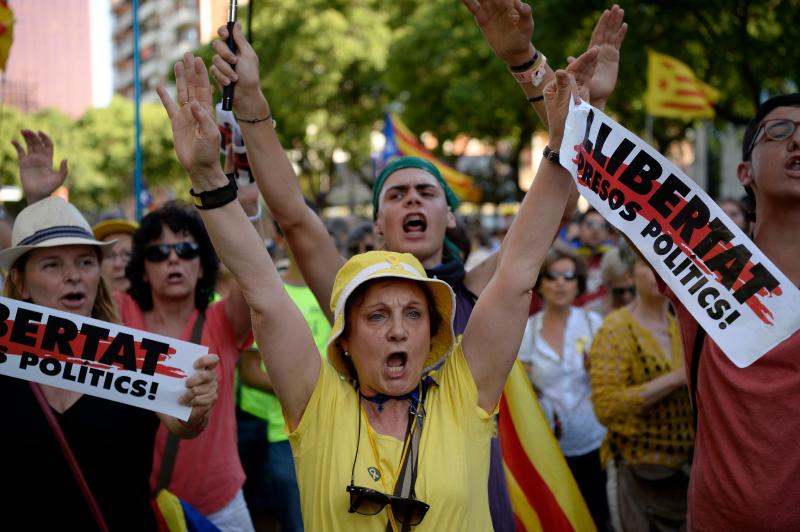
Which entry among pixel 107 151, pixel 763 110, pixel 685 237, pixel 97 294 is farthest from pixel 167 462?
pixel 107 151

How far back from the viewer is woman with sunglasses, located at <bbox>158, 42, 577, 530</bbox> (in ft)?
8.05

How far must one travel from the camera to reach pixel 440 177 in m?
3.81

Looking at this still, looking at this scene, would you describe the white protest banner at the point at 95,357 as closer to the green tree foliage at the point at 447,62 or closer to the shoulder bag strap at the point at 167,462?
the shoulder bag strap at the point at 167,462

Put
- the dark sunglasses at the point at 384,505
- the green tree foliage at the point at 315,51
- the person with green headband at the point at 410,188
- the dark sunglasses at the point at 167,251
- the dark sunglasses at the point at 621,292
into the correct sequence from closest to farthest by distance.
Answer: the dark sunglasses at the point at 384,505 < the person with green headband at the point at 410,188 < the dark sunglasses at the point at 167,251 < the dark sunglasses at the point at 621,292 < the green tree foliage at the point at 315,51

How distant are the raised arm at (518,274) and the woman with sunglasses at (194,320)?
5.60ft

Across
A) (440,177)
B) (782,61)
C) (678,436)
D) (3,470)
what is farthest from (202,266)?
(782,61)

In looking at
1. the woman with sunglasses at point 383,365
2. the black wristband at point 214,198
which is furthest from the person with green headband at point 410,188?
the black wristband at point 214,198

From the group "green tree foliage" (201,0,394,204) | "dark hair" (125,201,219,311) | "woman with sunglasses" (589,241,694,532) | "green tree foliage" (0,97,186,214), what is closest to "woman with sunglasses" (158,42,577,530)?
"woman with sunglasses" (589,241,694,532)

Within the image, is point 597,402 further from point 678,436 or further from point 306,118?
point 306,118

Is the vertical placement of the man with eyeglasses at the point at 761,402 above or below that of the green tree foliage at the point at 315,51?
below

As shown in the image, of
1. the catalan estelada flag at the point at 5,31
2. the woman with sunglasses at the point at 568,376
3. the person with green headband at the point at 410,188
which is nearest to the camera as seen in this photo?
the person with green headband at the point at 410,188

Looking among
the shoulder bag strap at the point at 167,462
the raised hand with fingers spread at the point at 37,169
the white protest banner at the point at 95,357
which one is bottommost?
the shoulder bag strap at the point at 167,462

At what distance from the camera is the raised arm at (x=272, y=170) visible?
3.08 meters

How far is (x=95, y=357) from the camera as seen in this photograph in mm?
2926
